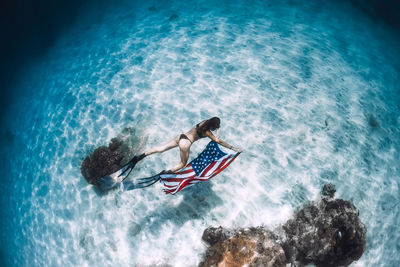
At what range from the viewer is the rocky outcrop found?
454cm

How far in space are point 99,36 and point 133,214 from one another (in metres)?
15.6

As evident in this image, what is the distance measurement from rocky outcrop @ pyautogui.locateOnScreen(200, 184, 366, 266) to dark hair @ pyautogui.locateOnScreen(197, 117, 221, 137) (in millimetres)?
2631

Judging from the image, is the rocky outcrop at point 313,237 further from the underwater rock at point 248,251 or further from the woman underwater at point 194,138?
the woman underwater at point 194,138

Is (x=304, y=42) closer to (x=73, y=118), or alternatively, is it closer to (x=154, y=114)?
(x=154, y=114)

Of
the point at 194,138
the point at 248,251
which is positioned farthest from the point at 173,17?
the point at 248,251

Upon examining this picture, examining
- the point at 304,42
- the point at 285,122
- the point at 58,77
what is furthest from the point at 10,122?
the point at 304,42

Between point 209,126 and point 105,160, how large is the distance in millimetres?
4140

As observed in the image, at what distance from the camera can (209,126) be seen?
4.76m

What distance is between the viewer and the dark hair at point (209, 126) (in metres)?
4.67

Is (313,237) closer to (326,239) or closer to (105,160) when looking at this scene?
(326,239)

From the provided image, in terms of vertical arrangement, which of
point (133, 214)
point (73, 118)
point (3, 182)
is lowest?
point (3, 182)

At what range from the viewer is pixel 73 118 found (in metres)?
8.75

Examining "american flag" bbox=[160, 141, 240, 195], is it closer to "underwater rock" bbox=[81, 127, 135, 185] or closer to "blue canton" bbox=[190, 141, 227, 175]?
"blue canton" bbox=[190, 141, 227, 175]

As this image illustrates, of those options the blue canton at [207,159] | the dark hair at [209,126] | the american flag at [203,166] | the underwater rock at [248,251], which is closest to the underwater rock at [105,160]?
the american flag at [203,166]
